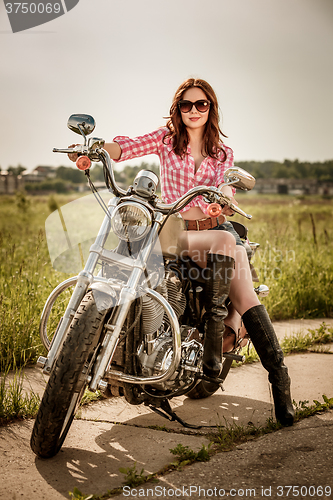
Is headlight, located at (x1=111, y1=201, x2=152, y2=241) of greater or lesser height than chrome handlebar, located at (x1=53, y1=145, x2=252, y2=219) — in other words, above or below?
below

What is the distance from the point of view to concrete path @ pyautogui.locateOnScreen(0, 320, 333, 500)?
1.88 m

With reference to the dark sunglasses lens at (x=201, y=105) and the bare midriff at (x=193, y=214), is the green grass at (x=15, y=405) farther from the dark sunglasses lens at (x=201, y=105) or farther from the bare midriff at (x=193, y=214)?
the dark sunglasses lens at (x=201, y=105)

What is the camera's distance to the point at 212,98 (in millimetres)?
2957

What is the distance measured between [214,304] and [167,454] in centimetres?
72

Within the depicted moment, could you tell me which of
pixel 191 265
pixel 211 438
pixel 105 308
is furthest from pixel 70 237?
pixel 211 438

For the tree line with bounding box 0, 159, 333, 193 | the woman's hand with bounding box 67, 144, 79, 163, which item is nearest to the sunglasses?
the woman's hand with bounding box 67, 144, 79, 163

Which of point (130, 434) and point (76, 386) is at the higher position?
point (76, 386)

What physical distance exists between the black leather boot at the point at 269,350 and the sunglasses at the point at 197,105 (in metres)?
1.16

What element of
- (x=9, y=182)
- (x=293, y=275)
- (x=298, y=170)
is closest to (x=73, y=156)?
(x=293, y=275)

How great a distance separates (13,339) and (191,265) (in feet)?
3.93

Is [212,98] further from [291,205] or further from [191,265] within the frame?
[291,205]

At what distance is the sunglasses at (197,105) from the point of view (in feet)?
9.09

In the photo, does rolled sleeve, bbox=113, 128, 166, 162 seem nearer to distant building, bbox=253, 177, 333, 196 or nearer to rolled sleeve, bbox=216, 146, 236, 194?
rolled sleeve, bbox=216, 146, 236, 194

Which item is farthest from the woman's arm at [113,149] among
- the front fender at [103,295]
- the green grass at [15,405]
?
the green grass at [15,405]
